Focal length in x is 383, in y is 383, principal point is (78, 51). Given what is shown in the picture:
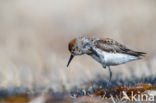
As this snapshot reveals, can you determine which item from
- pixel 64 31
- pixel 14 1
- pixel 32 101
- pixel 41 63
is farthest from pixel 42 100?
pixel 14 1

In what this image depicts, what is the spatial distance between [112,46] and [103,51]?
0.08 m

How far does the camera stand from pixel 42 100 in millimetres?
2494

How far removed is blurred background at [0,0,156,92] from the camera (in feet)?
8.51

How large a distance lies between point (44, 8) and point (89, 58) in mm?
544

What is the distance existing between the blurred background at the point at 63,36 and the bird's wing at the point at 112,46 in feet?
0.26

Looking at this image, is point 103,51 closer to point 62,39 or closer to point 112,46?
point 112,46

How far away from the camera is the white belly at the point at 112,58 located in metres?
2.47

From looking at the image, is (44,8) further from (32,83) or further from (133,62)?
(133,62)

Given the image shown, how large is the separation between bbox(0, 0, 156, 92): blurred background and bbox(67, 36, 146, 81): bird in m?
0.08

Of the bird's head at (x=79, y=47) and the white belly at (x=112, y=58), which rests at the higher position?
the bird's head at (x=79, y=47)

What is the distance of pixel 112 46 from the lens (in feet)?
8.25

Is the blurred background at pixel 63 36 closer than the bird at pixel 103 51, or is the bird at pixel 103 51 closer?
the bird at pixel 103 51

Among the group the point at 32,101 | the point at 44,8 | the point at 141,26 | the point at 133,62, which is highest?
the point at 44,8

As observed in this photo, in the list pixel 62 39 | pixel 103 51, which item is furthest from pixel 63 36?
pixel 103 51
